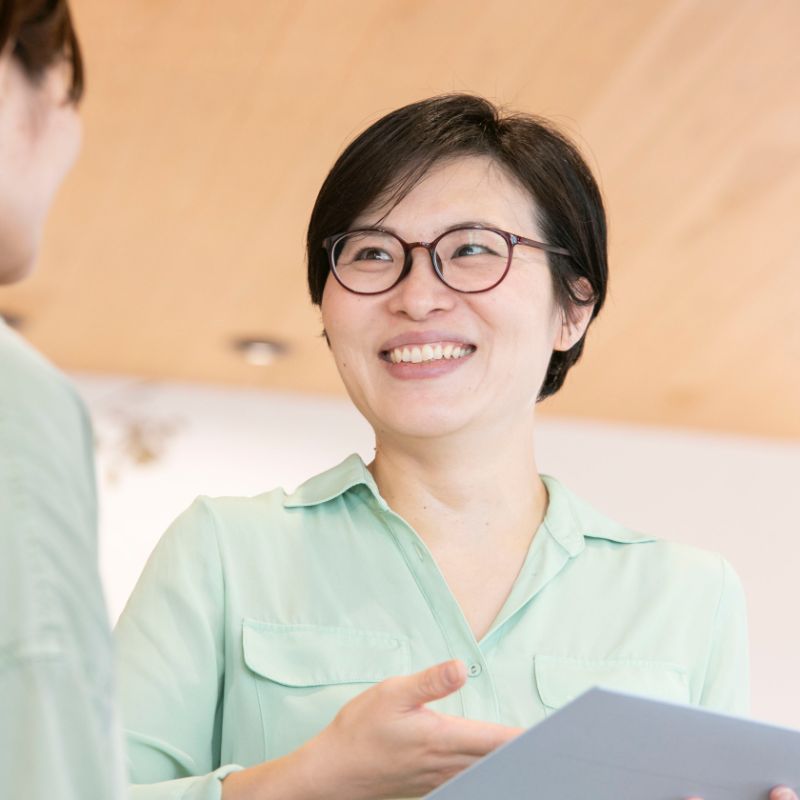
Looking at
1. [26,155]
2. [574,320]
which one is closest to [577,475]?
[574,320]

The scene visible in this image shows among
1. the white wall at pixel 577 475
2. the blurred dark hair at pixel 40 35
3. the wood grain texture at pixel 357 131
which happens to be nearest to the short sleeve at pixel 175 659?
the blurred dark hair at pixel 40 35

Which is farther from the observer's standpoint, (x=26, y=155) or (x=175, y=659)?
(x=175, y=659)

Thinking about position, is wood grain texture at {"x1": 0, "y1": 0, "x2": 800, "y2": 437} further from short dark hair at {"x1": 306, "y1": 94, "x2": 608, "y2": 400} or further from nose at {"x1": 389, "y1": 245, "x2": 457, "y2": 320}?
nose at {"x1": 389, "y1": 245, "x2": 457, "y2": 320}

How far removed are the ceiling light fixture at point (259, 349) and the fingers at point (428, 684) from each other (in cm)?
307

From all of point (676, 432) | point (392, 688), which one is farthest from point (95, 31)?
point (676, 432)

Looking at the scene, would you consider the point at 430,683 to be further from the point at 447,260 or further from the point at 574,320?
the point at 574,320

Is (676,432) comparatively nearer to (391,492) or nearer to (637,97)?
(637,97)

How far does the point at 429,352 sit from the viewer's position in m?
1.70

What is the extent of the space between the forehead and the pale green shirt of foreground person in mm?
931

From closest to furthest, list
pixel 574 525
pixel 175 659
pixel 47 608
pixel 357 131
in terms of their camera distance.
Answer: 1. pixel 47 608
2. pixel 175 659
3. pixel 574 525
4. pixel 357 131

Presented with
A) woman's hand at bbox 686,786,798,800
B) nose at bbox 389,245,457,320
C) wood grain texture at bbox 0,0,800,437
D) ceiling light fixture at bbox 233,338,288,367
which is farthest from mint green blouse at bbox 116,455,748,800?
ceiling light fixture at bbox 233,338,288,367

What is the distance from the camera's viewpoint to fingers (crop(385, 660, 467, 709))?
122 cm

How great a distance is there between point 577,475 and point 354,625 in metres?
3.24

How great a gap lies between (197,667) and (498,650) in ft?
1.11
